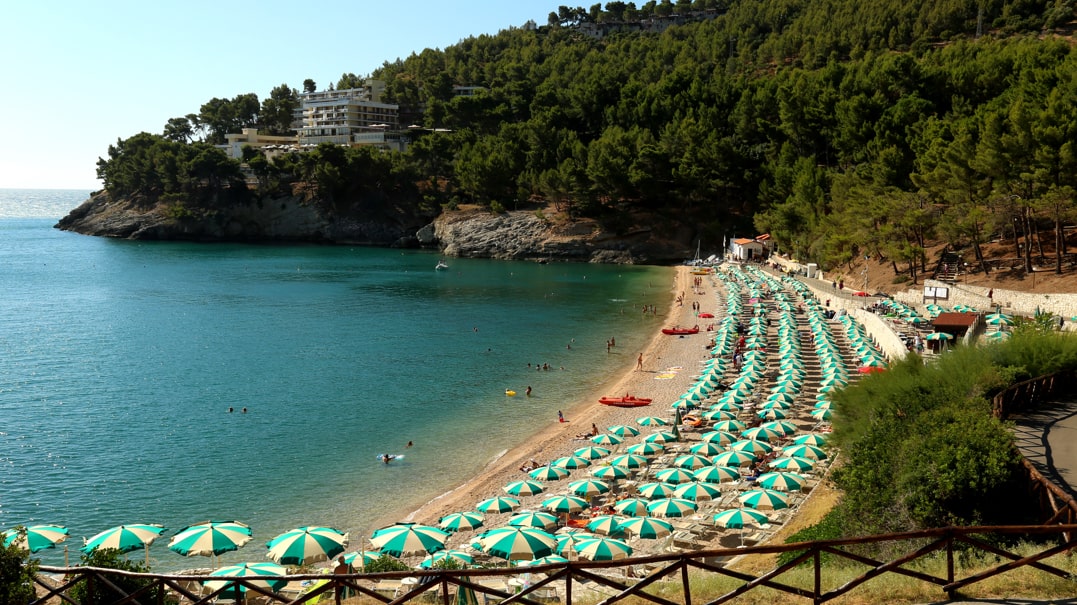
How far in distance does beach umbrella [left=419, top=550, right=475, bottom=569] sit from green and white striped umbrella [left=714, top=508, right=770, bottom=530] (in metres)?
5.30

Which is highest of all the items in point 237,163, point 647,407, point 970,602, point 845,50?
point 845,50

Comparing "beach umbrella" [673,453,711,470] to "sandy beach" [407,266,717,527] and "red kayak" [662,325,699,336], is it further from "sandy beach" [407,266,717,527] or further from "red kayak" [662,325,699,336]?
"red kayak" [662,325,699,336]

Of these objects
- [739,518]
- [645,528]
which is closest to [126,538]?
[645,528]

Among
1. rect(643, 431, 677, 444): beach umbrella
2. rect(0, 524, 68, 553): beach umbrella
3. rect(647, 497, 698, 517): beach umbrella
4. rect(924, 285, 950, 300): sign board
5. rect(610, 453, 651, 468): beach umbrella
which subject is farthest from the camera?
rect(924, 285, 950, 300): sign board

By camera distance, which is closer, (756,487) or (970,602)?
(970,602)

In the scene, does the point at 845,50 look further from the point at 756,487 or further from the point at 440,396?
the point at 756,487

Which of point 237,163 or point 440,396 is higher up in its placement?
point 237,163

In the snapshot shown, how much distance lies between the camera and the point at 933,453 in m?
11.6

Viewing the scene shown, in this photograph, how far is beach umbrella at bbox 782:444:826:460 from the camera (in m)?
20.7

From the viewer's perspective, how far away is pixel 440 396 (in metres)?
33.2

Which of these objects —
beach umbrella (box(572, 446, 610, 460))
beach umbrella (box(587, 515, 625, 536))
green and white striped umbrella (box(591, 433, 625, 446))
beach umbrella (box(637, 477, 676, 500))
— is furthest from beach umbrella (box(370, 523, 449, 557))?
green and white striped umbrella (box(591, 433, 625, 446))

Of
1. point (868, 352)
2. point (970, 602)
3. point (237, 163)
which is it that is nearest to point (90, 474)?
point (970, 602)

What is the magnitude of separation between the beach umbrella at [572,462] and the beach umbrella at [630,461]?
75 centimetres

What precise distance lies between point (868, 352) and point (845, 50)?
294 feet
